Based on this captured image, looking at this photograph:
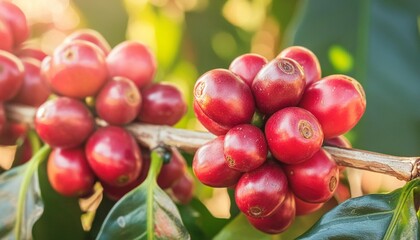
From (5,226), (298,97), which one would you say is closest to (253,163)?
(298,97)

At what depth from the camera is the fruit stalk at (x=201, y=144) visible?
1115 mm

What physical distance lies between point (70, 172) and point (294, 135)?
0.62m

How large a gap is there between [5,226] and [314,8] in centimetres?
136

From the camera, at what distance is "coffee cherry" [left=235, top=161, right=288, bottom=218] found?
1102mm

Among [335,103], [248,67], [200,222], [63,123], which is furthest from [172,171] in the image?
[335,103]

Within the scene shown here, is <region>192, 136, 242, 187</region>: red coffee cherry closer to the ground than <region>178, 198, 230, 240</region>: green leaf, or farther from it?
farther from it

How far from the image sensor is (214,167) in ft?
3.74

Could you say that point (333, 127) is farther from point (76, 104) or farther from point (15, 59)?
point (15, 59)

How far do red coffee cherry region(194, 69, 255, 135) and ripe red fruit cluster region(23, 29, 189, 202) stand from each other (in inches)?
13.0

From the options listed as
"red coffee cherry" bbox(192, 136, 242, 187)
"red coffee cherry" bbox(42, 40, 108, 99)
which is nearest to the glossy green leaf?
"red coffee cherry" bbox(42, 40, 108, 99)

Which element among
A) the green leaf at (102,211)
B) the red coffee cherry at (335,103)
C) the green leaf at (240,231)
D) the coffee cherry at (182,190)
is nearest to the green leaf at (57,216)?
the green leaf at (102,211)

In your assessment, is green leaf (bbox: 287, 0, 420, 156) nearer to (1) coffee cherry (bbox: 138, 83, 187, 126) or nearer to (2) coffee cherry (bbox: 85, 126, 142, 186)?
(1) coffee cherry (bbox: 138, 83, 187, 126)

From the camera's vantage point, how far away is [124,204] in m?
1.29

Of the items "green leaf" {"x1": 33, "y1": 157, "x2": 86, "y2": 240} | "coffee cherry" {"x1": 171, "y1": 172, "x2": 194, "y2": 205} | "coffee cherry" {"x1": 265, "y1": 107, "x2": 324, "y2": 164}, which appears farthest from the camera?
"coffee cherry" {"x1": 171, "y1": 172, "x2": 194, "y2": 205}
